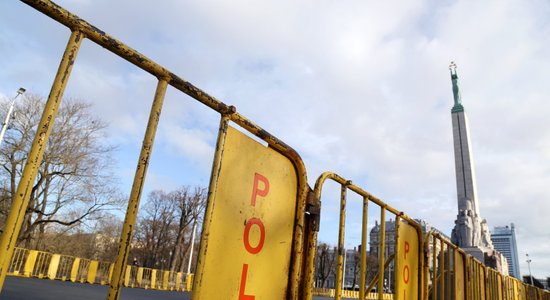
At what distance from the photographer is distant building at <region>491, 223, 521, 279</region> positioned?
15162 centimetres

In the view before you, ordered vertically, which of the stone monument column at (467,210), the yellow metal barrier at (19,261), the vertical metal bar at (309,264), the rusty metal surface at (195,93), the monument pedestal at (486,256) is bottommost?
the yellow metal barrier at (19,261)

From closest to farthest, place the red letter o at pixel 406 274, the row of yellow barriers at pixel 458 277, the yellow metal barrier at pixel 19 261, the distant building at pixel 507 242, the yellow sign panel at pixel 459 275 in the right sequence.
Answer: the red letter o at pixel 406 274 < the row of yellow barriers at pixel 458 277 < the yellow sign panel at pixel 459 275 < the yellow metal barrier at pixel 19 261 < the distant building at pixel 507 242

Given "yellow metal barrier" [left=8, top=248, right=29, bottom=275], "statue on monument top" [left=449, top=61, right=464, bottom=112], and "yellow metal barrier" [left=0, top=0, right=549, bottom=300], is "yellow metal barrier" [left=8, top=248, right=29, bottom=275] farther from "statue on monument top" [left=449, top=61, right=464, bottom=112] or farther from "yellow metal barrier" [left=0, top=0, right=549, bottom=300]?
"statue on monument top" [left=449, top=61, right=464, bottom=112]

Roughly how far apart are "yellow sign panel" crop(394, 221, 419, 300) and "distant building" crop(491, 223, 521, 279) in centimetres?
17782

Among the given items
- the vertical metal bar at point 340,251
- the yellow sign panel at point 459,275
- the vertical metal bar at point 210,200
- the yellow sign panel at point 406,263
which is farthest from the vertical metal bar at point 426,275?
the vertical metal bar at point 210,200

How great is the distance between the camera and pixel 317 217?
7.93ft

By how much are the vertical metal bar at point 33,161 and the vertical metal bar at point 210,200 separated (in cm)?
70

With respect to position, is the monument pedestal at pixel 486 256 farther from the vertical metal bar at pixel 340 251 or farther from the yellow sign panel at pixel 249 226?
the yellow sign panel at pixel 249 226

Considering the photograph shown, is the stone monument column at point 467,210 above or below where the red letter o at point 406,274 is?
above

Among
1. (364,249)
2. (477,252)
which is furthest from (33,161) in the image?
(477,252)

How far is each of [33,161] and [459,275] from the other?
5.77 m

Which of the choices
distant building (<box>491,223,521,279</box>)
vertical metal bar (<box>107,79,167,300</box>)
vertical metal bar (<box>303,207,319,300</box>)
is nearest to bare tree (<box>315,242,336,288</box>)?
vertical metal bar (<box>303,207,319,300</box>)

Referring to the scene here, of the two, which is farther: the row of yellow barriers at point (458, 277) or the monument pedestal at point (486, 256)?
the monument pedestal at point (486, 256)

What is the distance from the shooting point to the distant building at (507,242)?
5969 inches
